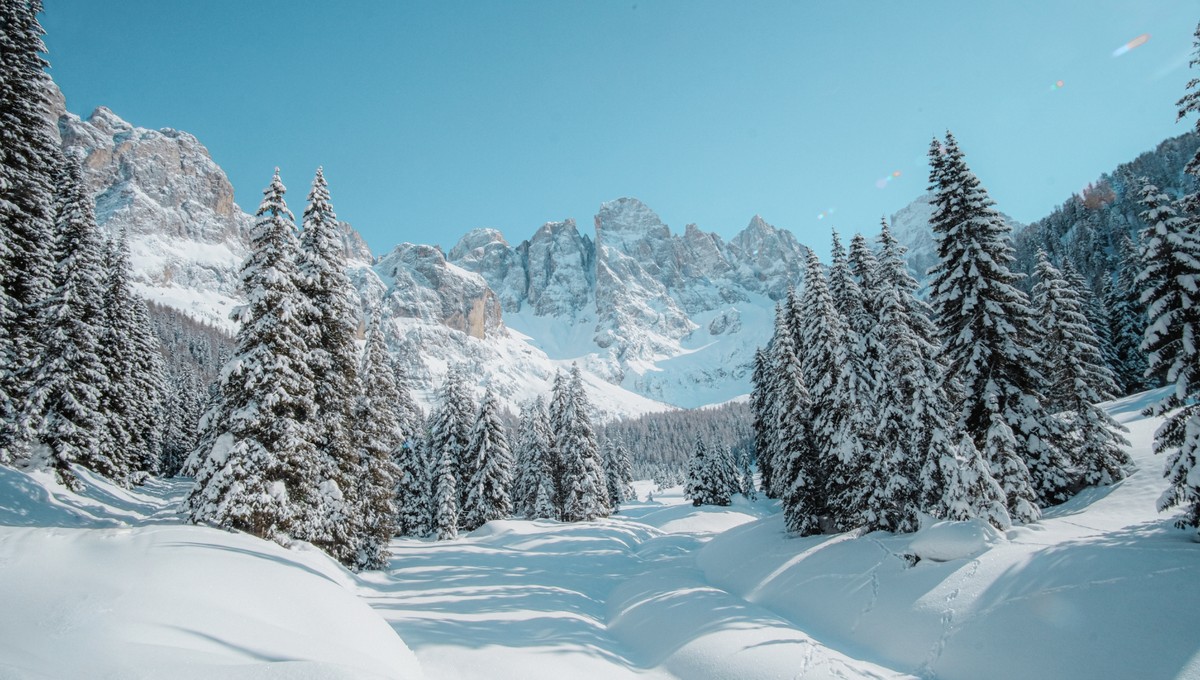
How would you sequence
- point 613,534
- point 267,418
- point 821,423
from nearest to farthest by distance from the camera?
point 267,418, point 821,423, point 613,534

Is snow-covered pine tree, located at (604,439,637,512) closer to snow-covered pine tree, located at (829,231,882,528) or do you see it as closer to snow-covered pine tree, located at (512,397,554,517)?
snow-covered pine tree, located at (512,397,554,517)

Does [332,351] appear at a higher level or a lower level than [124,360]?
lower

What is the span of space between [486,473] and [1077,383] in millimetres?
36182

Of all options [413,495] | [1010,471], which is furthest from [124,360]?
[1010,471]

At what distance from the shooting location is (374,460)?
81.6 feet

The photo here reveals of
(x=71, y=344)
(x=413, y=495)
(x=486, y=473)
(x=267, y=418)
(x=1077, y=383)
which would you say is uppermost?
(x=71, y=344)

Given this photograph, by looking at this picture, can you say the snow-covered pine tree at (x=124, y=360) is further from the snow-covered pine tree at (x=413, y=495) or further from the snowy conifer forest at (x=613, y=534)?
the snow-covered pine tree at (x=413, y=495)

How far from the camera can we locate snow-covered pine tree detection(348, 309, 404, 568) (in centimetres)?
2272

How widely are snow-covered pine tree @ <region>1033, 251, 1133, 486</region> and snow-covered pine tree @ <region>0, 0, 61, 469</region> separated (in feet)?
118

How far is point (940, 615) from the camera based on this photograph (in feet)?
40.5

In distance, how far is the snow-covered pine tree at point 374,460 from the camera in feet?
74.5

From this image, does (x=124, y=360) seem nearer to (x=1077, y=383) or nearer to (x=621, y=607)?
(x=621, y=607)

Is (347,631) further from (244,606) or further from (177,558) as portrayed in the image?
(177,558)

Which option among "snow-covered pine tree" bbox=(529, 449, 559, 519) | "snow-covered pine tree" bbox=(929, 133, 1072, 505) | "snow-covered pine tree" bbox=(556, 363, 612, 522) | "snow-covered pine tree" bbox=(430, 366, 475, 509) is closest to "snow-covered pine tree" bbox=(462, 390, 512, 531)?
"snow-covered pine tree" bbox=(430, 366, 475, 509)
